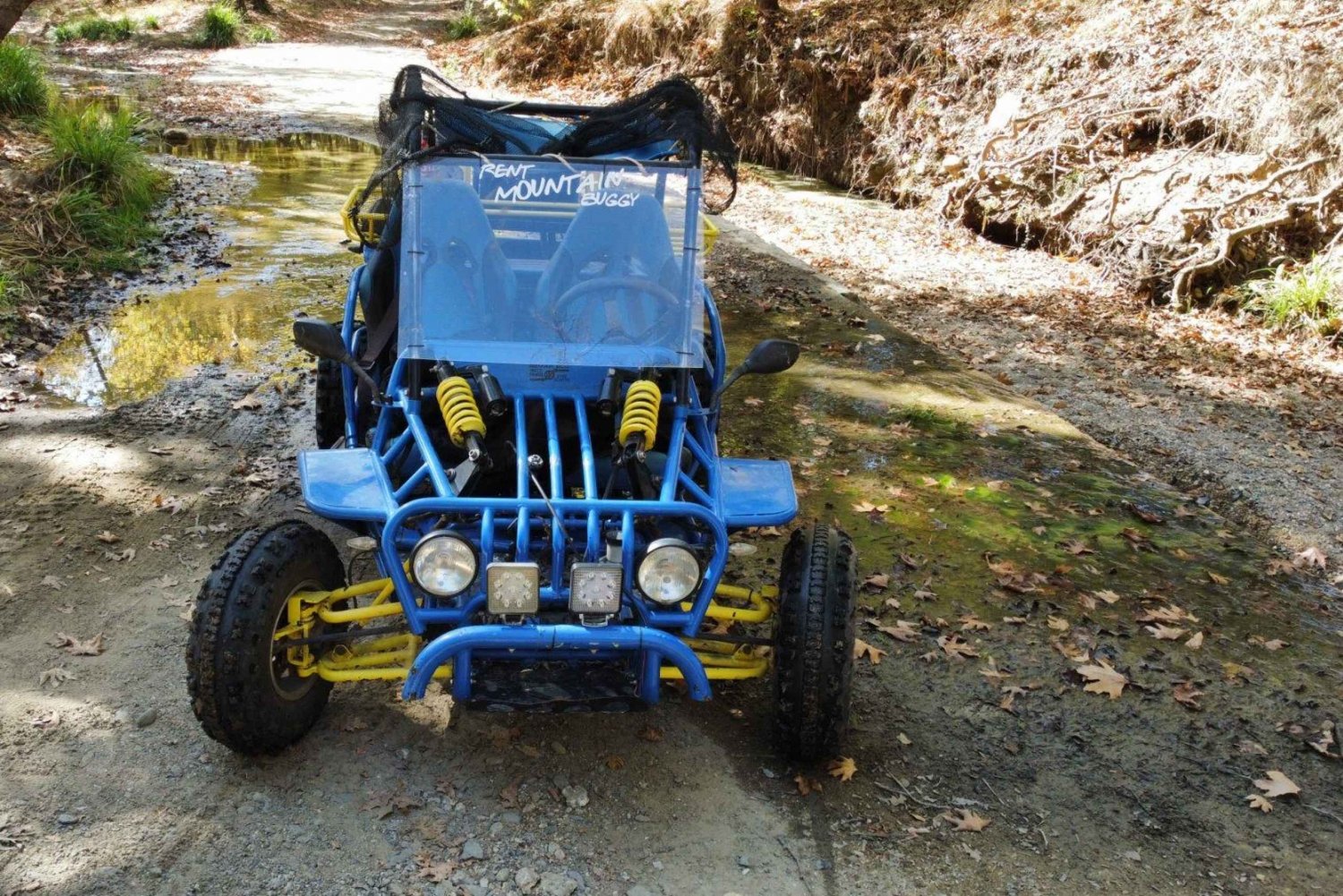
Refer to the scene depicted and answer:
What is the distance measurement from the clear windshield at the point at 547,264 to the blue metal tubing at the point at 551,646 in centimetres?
136

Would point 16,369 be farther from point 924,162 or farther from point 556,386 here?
point 924,162

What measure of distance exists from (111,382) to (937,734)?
5.83m

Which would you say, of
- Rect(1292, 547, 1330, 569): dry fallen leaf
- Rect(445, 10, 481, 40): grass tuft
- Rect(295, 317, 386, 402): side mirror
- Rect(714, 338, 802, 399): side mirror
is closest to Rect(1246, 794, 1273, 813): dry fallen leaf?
Rect(1292, 547, 1330, 569): dry fallen leaf

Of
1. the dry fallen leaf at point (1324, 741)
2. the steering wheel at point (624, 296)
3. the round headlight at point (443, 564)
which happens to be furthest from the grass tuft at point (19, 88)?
the dry fallen leaf at point (1324, 741)

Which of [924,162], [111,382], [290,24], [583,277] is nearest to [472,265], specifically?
[583,277]

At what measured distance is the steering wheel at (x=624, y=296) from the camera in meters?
4.36

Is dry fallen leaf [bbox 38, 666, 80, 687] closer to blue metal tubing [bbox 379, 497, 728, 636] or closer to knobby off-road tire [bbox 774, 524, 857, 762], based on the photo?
blue metal tubing [bbox 379, 497, 728, 636]

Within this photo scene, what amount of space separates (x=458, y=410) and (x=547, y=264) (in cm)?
81

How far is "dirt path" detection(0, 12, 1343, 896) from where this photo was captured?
3.44 meters

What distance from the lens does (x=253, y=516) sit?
18.1 ft

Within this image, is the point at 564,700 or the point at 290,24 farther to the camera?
the point at 290,24

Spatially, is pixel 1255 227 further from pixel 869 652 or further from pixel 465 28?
pixel 465 28

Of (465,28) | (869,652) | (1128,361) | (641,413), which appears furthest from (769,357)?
(465,28)

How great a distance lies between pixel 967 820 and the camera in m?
3.74
